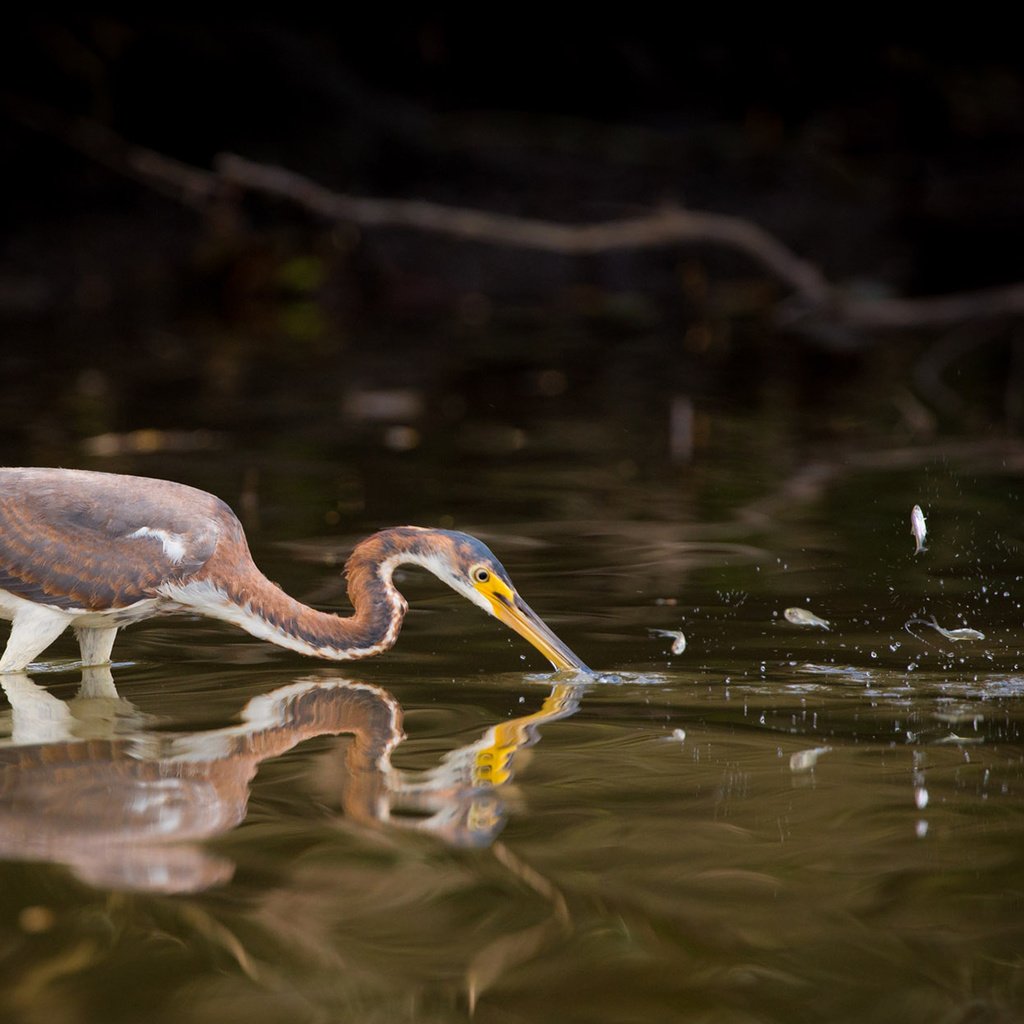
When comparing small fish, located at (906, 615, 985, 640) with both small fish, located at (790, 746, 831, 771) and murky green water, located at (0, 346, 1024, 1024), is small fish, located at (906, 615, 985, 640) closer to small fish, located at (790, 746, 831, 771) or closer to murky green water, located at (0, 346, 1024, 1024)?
murky green water, located at (0, 346, 1024, 1024)

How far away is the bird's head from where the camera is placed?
6.54m

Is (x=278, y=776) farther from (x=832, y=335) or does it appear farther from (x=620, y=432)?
(x=832, y=335)

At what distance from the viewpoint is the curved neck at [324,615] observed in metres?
6.61

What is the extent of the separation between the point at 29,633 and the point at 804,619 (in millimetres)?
2945

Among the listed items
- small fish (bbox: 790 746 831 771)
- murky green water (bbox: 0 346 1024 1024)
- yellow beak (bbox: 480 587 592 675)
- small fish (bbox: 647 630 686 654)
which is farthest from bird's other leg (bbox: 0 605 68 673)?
small fish (bbox: 790 746 831 771)

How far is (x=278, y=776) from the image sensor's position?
5.47 meters

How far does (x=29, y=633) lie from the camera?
664 cm

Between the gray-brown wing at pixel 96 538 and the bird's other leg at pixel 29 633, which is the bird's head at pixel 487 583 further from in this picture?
the bird's other leg at pixel 29 633

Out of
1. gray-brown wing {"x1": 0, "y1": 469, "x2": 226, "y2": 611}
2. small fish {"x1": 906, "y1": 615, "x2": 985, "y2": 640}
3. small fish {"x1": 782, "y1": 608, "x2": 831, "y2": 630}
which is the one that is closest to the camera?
gray-brown wing {"x1": 0, "y1": 469, "x2": 226, "y2": 611}

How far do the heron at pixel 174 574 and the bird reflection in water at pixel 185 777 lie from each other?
19cm

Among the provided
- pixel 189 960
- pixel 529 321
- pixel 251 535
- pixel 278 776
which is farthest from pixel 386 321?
pixel 189 960

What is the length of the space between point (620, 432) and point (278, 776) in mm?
7735

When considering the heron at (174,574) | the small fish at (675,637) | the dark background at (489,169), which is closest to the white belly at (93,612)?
the heron at (174,574)

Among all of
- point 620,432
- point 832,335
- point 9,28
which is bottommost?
point 620,432
